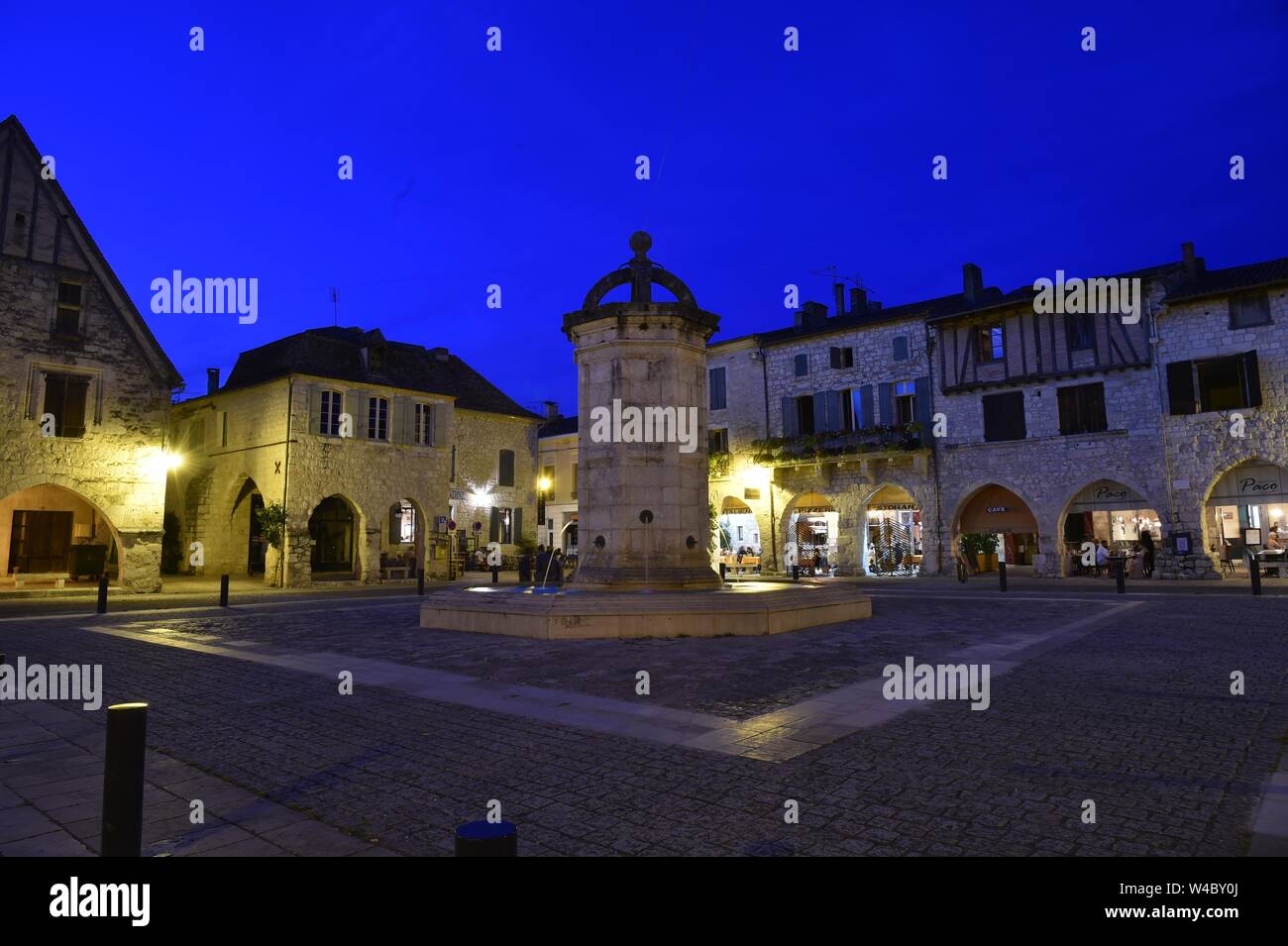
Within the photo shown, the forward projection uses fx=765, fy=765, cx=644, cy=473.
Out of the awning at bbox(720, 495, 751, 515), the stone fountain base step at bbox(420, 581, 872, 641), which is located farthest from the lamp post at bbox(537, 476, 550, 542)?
the stone fountain base step at bbox(420, 581, 872, 641)

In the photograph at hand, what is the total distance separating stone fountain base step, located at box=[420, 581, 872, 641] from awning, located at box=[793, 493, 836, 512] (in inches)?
844

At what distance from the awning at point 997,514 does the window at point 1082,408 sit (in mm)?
3486

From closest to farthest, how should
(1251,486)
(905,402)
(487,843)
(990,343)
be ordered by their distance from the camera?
Result: (487,843) < (1251,486) < (990,343) < (905,402)

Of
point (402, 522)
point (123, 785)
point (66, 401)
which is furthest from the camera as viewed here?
point (402, 522)

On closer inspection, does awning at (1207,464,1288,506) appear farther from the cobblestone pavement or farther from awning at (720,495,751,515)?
the cobblestone pavement

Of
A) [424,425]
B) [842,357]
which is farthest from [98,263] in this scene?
[842,357]

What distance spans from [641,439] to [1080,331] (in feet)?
70.6

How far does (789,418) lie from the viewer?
113 feet

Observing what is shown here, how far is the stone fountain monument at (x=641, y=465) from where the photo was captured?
12.9 m

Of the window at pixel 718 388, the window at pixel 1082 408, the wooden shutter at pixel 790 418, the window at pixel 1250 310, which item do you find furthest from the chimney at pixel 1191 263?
the window at pixel 718 388

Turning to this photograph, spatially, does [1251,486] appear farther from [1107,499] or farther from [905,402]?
[905,402]

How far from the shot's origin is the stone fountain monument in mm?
12914

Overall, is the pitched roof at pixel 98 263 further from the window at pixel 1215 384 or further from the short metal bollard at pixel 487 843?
the window at pixel 1215 384
